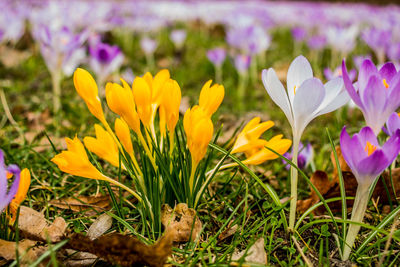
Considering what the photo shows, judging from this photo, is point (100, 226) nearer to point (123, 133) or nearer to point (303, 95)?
point (123, 133)

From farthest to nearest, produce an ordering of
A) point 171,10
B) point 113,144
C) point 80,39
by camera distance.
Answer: point 171,10 < point 80,39 < point 113,144

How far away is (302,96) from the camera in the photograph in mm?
986

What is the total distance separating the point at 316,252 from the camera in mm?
1171

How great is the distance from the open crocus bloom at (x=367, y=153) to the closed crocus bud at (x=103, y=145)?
2.10ft

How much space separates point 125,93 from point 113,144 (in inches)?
6.8

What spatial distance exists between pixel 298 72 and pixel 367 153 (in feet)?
1.01

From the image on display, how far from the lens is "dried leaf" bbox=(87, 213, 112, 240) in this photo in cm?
121

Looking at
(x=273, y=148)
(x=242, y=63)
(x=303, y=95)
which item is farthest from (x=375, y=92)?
(x=242, y=63)

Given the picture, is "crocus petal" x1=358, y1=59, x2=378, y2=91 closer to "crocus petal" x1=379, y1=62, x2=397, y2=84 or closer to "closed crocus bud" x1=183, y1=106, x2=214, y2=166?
"crocus petal" x1=379, y1=62, x2=397, y2=84

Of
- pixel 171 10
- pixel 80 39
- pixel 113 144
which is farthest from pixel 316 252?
pixel 171 10

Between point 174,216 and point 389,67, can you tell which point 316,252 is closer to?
point 174,216

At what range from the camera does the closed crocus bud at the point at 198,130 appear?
3.35ft

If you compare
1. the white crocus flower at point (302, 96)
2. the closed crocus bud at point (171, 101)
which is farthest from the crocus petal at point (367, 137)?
the closed crocus bud at point (171, 101)

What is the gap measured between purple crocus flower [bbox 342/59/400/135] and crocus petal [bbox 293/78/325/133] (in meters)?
0.07
